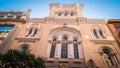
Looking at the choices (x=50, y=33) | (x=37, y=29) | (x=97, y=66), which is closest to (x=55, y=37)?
(x=50, y=33)

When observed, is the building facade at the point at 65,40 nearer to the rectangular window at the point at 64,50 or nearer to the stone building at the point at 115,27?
the rectangular window at the point at 64,50

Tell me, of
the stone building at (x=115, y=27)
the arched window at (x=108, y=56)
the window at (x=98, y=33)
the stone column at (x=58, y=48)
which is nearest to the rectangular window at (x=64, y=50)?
the stone column at (x=58, y=48)

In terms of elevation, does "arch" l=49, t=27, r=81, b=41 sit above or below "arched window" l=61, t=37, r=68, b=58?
above

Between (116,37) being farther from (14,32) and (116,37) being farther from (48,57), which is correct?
(14,32)

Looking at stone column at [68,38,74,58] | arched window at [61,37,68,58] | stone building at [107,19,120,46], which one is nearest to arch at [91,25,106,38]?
stone building at [107,19,120,46]

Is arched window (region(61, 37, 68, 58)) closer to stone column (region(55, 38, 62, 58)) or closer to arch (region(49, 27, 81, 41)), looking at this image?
stone column (region(55, 38, 62, 58))

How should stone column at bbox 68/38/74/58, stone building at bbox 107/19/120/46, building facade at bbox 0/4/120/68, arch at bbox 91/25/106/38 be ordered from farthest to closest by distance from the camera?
arch at bbox 91/25/106/38 → stone building at bbox 107/19/120/46 → stone column at bbox 68/38/74/58 → building facade at bbox 0/4/120/68

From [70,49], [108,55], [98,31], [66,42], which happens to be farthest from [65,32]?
[108,55]

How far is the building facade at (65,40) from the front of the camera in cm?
1262

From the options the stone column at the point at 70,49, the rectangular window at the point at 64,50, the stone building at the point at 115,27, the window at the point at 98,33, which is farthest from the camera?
the window at the point at 98,33

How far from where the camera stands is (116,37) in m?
15.5

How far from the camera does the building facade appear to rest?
12.6 meters

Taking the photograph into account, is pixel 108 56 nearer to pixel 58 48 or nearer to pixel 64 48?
pixel 64 48

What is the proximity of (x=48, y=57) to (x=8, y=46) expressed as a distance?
4.07m
